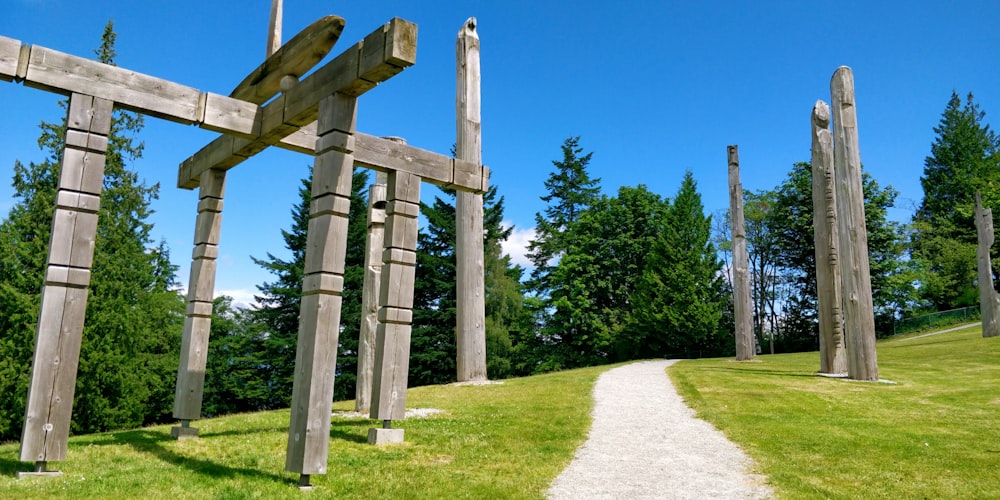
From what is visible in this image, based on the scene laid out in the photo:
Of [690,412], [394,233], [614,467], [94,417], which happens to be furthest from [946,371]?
[94,417]

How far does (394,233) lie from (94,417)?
20309 millimetres

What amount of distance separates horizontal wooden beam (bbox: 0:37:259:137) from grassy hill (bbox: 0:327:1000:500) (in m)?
3.66

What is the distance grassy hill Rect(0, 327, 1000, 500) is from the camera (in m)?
6.34

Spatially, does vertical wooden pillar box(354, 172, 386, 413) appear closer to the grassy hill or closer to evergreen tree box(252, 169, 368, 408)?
the grassy hill

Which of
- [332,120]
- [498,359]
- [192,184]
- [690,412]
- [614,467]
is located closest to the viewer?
[332,120]

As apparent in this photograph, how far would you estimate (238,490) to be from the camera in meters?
5.92

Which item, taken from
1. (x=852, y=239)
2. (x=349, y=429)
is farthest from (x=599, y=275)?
(x=349, y=429)

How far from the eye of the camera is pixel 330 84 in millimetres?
6695

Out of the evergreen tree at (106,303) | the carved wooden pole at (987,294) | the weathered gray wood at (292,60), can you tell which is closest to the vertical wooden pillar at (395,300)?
the weathered gray wood at (292,60)

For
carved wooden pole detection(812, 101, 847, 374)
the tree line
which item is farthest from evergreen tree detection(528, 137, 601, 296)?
carved wooden pole detection(812, 101, 847, 374)

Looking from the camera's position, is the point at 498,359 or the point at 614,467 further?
the point at 498,359

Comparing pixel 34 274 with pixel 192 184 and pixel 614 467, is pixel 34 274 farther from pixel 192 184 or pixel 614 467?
pixel 614 467

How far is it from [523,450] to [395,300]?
8.40 ft

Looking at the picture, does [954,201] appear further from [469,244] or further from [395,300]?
[395,300]
